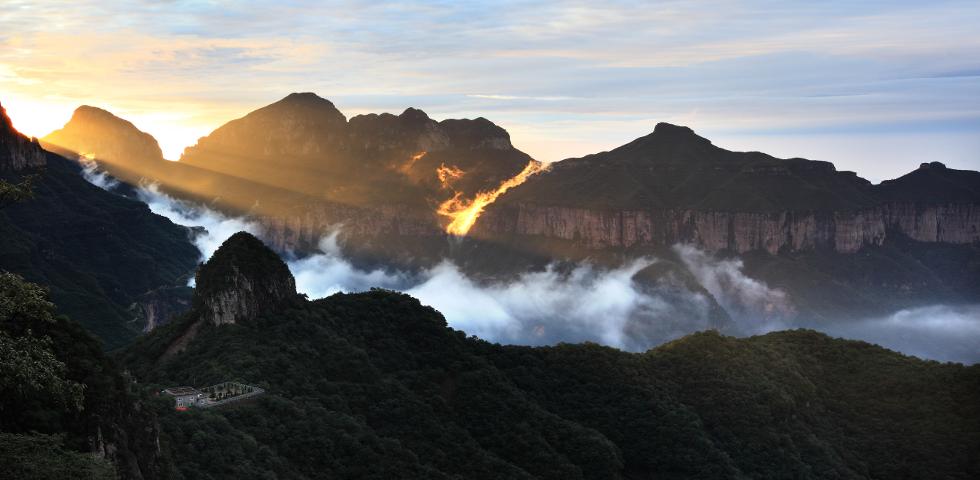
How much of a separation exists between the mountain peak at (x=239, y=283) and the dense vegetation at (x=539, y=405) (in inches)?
71.0

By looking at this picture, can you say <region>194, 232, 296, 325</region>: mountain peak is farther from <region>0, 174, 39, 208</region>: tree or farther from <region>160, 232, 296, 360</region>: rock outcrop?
<region>0, 174, 39, 208</region>: tree

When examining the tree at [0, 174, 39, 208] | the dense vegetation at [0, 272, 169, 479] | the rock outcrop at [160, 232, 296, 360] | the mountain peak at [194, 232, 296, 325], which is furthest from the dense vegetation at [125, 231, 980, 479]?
the tree at [0, 174, 39, 208]

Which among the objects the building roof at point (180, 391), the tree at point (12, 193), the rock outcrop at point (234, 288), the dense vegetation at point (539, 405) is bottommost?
the dense vegetation at point (539, 405)

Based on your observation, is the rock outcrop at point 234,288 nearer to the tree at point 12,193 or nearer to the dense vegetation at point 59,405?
the dense vegetation at point 59,405

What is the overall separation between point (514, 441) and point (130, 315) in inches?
4444

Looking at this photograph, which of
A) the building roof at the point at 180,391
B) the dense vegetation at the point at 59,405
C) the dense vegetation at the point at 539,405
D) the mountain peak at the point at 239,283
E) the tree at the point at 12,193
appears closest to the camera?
the dense vegetation at the point at 59,405

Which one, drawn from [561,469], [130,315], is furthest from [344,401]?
[130,315]

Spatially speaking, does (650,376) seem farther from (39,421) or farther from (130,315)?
(130,315)

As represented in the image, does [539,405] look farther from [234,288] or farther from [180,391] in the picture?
[180,391]

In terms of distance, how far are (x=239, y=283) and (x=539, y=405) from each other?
107 feet

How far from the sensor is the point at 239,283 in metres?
103

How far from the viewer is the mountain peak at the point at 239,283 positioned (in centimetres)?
10131

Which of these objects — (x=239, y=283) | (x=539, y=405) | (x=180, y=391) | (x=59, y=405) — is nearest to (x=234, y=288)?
(x=239, y=283)

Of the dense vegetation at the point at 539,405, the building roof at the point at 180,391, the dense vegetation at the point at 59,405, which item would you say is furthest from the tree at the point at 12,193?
the building roof at the point at 180,391
